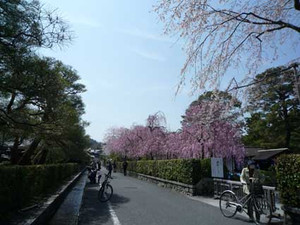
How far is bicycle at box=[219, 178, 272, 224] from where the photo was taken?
23.9 feet

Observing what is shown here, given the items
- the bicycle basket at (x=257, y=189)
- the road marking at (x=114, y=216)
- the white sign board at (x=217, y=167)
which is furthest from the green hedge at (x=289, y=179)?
the white sign board at (x=217, y=167)

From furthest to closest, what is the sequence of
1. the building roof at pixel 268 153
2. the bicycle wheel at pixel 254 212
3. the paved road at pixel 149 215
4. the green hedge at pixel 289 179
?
the building roof at pixel 268 153 < the paved road at pixel 149 215 < the bicycle wheel at pixel 254 212 < the green hedge at pixel 289 179

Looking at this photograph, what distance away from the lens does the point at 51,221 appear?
7137mm

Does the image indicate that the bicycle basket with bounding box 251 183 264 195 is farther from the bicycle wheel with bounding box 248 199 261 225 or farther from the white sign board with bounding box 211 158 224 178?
the white sign board with bounding box 211 158 224 178

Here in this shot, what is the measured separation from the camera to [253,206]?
24.2ft

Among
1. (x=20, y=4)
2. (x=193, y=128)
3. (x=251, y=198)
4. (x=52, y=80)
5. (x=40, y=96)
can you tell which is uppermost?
(x=193, y=128)

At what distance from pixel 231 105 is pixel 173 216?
387 centimetres

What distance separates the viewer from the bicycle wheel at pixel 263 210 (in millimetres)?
7223

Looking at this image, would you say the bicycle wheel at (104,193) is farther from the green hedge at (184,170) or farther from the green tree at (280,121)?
the green tree at (280,121)

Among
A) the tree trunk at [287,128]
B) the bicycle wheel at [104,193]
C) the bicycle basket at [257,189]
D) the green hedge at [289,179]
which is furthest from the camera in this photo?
the tree trunk at [287,128]

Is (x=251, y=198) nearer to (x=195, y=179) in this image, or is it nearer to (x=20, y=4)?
(x=195, y=179)

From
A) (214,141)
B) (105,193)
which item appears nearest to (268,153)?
(214,141)

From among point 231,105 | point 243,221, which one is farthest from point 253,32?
point 243,221

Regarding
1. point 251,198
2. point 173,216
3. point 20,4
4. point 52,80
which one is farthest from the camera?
point 173,216
